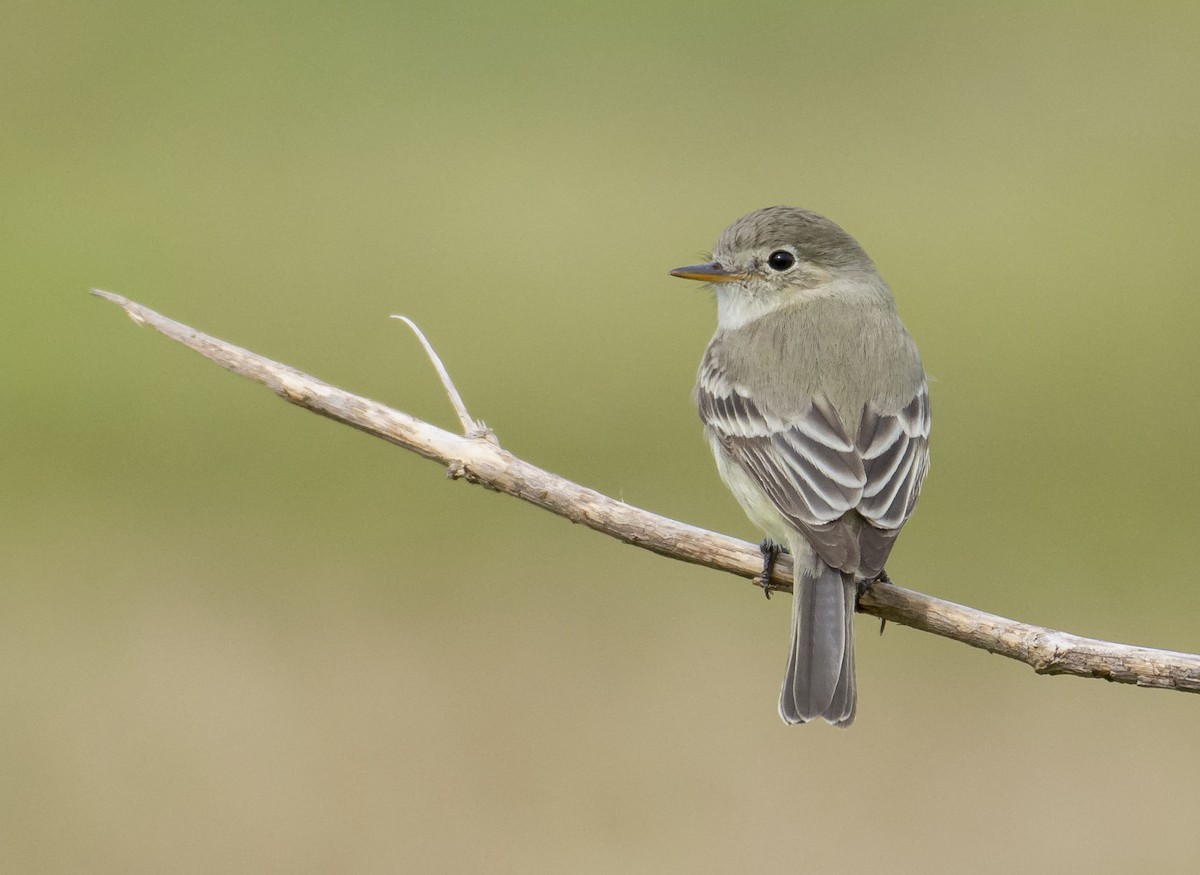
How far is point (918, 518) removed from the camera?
12234mm

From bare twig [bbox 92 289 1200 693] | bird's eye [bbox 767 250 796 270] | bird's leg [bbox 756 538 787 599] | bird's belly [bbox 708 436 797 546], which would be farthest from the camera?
bird's eye [bbox 767 250 796 270]

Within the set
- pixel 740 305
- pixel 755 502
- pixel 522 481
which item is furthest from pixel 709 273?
pixel 522 481

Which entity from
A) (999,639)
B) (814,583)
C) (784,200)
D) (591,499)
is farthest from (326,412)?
(784,200)

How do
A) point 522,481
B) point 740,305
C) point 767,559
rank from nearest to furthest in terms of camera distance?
Result: point 522,481
point 767,559
point 740,305

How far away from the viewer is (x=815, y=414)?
229 inches

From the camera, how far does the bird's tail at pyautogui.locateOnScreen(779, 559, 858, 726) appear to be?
514 centimetres

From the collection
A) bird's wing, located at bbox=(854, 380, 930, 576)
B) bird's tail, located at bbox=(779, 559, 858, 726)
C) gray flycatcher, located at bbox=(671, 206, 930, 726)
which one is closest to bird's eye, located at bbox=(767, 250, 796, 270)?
gray flycatcher, located at bbox=(671, 206, 930, 726)

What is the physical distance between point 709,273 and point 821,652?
2083 mm

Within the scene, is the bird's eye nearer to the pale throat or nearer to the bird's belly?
the pale throat

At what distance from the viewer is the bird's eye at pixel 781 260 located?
6668mm

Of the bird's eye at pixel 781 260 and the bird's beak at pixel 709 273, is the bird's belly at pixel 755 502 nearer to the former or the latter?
→ the bird's beak at pixel 709 273

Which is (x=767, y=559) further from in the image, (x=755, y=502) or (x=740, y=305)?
(x=740, y=305)

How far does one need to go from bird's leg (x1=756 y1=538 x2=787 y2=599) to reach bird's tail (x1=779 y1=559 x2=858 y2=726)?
0.14 m

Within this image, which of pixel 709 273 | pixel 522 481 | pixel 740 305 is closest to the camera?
pixel 522 481
